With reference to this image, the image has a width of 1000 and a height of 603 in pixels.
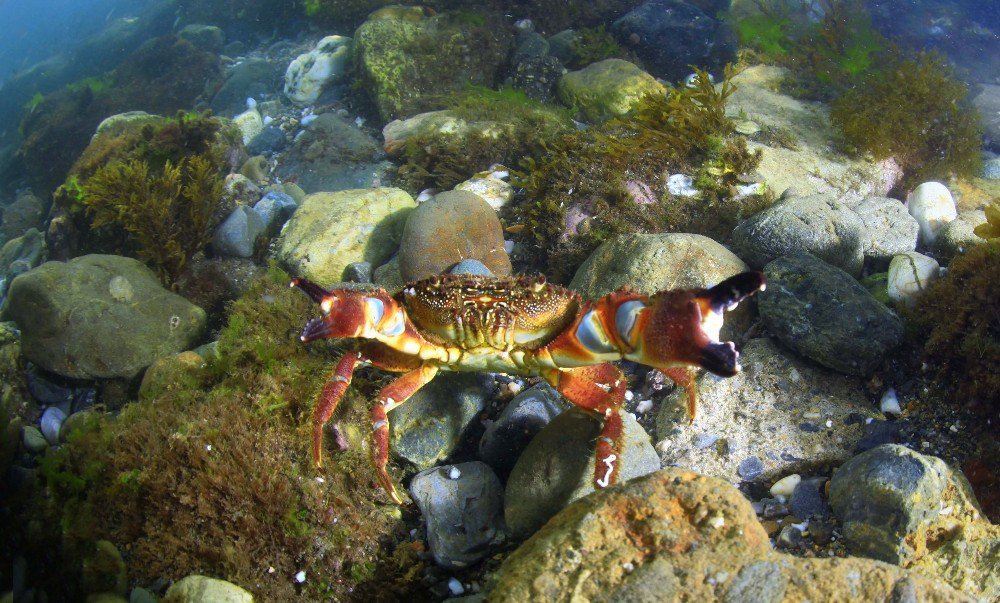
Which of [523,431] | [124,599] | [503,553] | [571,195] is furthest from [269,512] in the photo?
[571,195]

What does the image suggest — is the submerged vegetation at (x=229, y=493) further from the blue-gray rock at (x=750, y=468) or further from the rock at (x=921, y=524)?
the rock at (x=921, y=524)

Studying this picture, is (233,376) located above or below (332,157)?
above

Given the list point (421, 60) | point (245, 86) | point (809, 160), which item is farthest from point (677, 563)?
point (245, 86)

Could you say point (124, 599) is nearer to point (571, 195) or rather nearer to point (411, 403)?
point (411, 403)

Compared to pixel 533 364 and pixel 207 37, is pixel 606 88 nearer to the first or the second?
pixel 533 364

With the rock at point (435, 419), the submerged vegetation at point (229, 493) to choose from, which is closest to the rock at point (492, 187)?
the rock at point (435, 419)
